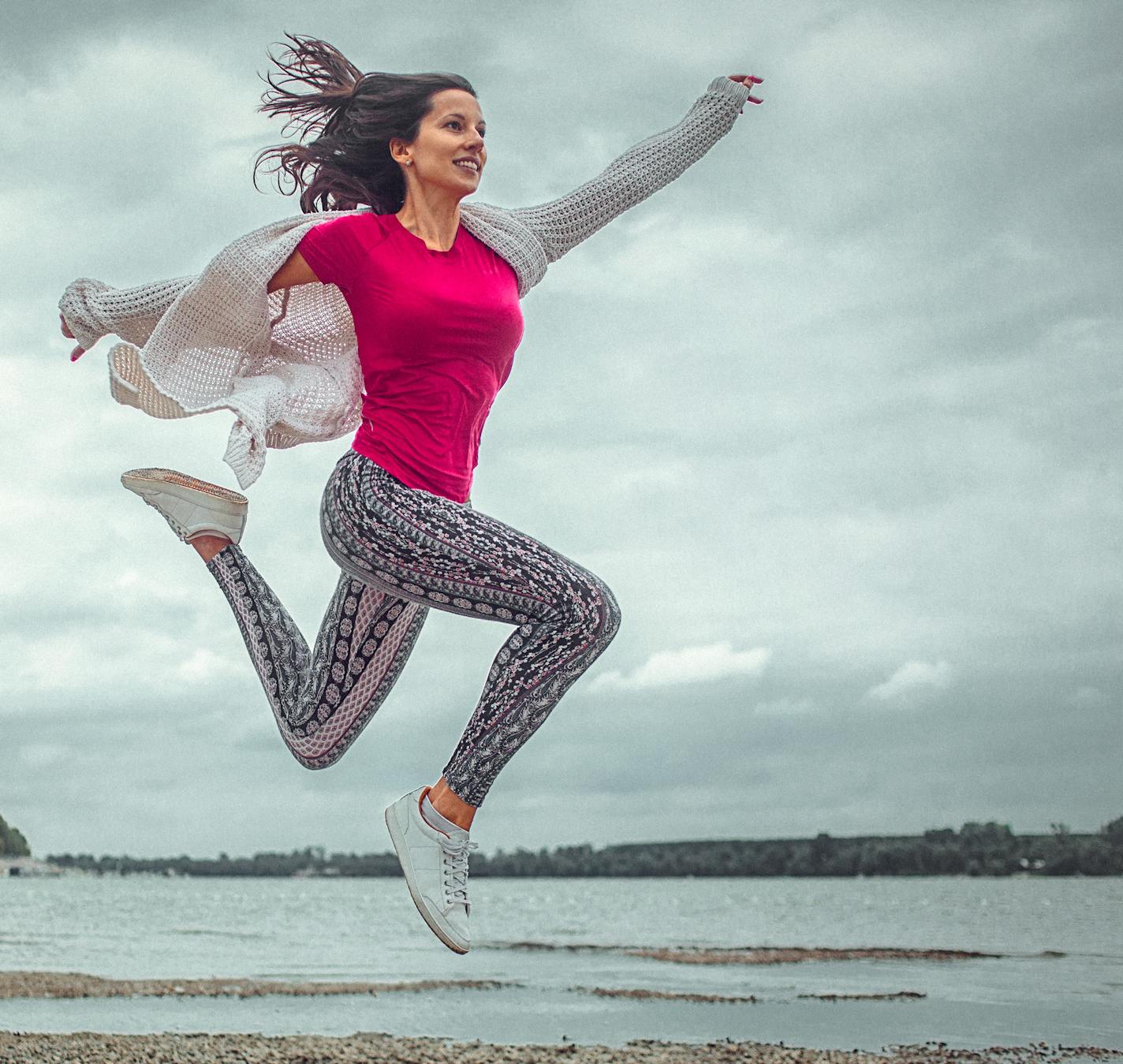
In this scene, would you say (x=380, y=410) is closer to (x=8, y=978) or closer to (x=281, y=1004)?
(x=281, y=1004)

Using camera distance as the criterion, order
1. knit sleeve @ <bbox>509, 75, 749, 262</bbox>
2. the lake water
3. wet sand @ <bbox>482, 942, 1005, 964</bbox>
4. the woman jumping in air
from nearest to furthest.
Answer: the woman jumping in air, knit sleeve @ <bbox>509, 75, 749, 262</bbox>, the lake water, wet sand @ <bbox>482, 942, 1005, 964</bbox>

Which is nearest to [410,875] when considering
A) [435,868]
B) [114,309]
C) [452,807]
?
[435,868]

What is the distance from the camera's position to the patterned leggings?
146 inches

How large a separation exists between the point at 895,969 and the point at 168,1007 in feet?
87.9

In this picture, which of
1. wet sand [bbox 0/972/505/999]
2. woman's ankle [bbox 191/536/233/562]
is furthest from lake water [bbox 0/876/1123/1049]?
woman's ankle [bbox 191/536/233/562]

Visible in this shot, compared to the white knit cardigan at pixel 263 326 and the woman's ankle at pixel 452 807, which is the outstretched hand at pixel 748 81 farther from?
the woman's ankle at pixel 452 807

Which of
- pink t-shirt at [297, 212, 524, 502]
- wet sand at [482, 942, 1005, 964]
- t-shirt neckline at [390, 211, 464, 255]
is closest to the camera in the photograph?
pink t-shirt at [297, 212, 524, 502]

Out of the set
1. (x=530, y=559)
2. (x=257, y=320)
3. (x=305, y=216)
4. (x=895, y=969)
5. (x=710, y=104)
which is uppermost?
(x=710, y=104)

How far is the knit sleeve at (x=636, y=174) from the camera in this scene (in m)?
4.62

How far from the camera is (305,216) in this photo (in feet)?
14.3

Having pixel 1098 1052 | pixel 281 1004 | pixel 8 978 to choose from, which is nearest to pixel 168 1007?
pixel 281 1004

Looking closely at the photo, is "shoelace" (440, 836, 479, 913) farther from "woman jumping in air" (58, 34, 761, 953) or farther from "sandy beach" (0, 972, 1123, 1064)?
"sandy beach" (0, 972, 1123, 1064)

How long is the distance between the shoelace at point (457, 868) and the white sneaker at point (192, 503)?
134 cm

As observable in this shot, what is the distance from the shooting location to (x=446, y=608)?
150 inches
